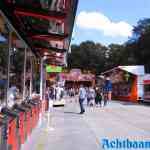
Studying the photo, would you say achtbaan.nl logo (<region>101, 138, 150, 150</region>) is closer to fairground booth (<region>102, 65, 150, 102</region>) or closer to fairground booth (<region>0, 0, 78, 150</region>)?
fairground booth (<region>0, 0, 78, 150</region>)

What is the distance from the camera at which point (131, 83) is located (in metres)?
49.6

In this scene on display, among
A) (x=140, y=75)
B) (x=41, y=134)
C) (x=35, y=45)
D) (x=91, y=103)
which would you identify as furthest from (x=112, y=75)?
(x=41, y=134)

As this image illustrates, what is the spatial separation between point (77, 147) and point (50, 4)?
13.7 ft

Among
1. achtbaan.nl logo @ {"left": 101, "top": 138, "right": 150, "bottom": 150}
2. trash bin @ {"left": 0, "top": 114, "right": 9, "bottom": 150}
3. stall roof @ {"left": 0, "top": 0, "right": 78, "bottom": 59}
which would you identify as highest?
stall roof @ {"left": 0, "top": 0, "right": 78, "bottom": 59}

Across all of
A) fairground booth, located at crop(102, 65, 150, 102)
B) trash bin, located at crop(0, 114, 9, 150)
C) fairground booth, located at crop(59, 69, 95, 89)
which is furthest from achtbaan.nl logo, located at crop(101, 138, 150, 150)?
fairground booth, located at crop(59, 69, 95, 89)

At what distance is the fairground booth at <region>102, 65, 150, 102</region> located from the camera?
153ft

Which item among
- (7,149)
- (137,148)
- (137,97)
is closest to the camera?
(7,149)

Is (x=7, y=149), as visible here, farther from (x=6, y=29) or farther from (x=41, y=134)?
(x=41, y=134)

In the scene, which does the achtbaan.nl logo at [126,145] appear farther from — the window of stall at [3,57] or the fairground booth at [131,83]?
the fairground booth at [131,83]

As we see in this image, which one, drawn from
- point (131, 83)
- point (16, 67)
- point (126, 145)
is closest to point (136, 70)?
point (131, 83)

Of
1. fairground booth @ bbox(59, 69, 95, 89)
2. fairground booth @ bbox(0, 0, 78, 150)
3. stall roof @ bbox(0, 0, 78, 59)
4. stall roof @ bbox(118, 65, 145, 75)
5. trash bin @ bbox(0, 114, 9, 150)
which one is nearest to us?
trash bin @ bbox(0, 114, 9, 150)

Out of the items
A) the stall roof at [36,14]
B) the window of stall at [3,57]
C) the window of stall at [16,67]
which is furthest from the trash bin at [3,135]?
the window of stall at [16,67]

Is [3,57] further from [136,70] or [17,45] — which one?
[136,70]

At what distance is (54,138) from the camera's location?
1337 centimetres
